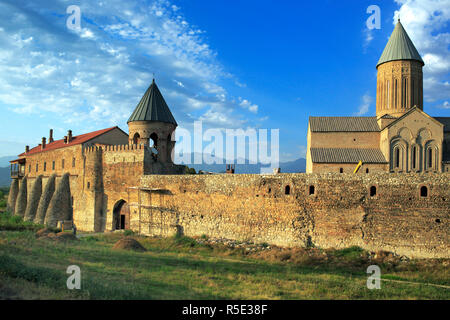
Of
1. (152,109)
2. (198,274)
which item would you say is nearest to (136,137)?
(152,109)

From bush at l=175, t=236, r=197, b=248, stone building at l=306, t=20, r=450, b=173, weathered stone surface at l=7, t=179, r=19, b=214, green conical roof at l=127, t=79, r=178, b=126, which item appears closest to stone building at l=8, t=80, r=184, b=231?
green conical roof at l=127, t=79, r=178, b=126

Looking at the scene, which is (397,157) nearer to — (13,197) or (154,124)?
(154,124)

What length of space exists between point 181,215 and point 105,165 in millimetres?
8353

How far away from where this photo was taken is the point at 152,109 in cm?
2581

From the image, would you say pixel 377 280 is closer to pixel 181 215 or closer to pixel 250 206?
pixel 250 206

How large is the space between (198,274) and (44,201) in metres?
22.7

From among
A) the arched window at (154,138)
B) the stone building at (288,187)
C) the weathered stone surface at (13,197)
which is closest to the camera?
the stone building at (288,187)

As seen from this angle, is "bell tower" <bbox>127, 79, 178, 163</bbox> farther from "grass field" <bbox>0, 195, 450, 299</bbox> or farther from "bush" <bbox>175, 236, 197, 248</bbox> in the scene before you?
"grass field" <bbox>0, 195, 450, 299</bbox>

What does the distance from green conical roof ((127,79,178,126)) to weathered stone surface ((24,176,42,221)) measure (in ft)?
46.9

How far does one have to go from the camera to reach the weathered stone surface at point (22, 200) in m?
35.5

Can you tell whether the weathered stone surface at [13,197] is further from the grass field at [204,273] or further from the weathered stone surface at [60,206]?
the grass field at [204,273]

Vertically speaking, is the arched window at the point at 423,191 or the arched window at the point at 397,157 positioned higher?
the arched window at the point at 397,157

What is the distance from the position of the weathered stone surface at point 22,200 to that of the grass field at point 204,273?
1942cm

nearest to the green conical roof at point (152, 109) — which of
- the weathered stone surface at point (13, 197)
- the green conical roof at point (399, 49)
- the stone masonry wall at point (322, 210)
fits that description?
the stone masonry wall at point (322, 210)
